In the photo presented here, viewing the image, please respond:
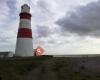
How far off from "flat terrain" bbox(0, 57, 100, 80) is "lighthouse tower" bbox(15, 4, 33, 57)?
1107 cm

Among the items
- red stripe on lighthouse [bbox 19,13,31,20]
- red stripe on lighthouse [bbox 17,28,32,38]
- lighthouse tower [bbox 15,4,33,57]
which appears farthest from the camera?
red stripe on lighthouse [bbox 19,13,31,20]

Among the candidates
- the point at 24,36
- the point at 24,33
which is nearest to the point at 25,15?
the point at 24,33

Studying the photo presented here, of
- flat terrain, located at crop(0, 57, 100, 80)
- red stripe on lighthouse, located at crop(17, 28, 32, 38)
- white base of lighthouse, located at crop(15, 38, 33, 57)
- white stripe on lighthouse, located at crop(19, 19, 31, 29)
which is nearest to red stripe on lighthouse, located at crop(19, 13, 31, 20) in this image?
white stripe on lighthouse, located at crop(19, 19, 31, 29)

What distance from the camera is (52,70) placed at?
26812mm

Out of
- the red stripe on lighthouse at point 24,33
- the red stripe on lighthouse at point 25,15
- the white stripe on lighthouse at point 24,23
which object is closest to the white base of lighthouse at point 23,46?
the red stripe on lighthouse at point 24,33

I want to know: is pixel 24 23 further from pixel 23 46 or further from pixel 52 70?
pixel 52 70

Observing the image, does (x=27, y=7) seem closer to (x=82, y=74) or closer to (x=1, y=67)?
(x=1, y=67)

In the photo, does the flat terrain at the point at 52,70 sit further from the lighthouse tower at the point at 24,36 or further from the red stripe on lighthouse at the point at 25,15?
the red stripe on lighthouse at the point at 25,15

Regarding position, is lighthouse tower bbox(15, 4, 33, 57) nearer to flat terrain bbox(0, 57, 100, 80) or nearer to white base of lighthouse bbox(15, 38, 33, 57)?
white base of lighthouse bbox(15, 38, 33, 57)

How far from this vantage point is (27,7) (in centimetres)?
4431

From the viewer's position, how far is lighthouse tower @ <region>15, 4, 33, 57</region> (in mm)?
42375

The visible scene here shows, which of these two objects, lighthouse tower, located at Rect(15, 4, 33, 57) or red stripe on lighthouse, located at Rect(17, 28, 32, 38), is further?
lighthouse tower, located at Rect(15, 4, 33, 57)

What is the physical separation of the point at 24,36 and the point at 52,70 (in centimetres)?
1681

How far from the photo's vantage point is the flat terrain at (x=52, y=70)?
25600 mm
